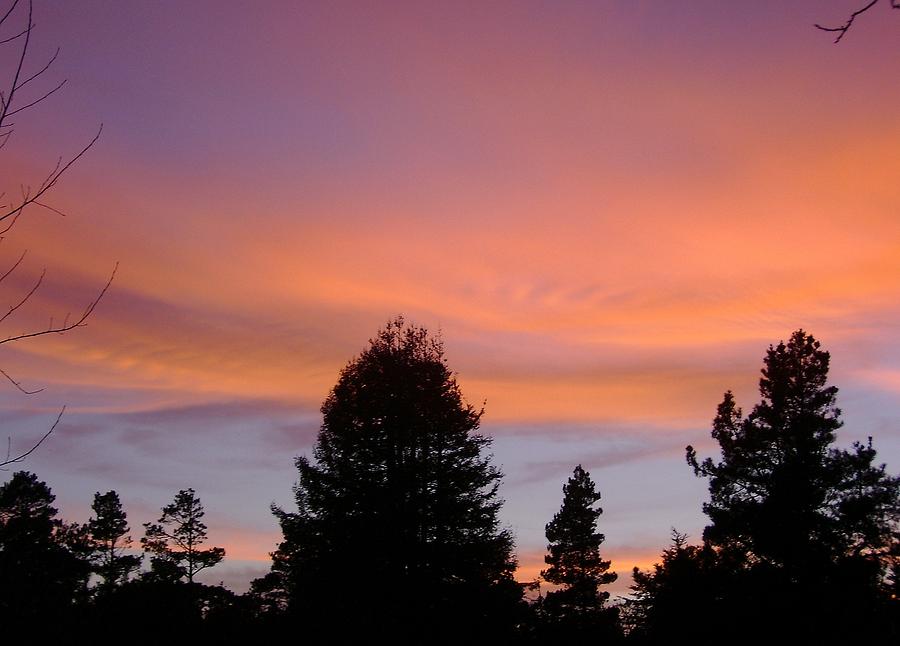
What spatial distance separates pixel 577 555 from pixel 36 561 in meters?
37.0

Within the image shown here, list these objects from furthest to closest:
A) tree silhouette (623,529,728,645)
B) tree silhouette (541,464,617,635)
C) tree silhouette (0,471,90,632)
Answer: tree silhouette (541,464,617,635)
tree silhouette (623,529,728,645)
tree silhouette (0,471,90,632)

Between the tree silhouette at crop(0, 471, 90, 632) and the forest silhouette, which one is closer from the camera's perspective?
the tree silhouette at crop(0, 471, 90, 632)

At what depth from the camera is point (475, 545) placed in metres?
24.9

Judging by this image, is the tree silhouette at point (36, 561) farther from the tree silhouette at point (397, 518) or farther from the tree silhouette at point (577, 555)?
the tree silhouette at point (577, 555)

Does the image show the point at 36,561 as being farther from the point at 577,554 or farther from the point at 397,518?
the point at 577,554

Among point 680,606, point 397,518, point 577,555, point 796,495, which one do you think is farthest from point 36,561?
point 577,555

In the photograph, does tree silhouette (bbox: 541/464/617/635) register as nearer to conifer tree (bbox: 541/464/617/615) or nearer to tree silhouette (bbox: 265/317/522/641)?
conifer tree (bbox: 541/464/617/615)

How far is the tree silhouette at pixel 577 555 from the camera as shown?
47875mm

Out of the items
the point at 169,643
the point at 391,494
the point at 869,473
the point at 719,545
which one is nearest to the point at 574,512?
the point at 719,545

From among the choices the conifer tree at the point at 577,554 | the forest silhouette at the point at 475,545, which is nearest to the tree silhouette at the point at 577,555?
the conifer tree at the point at 577,554

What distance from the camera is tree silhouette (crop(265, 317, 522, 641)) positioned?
77.7 ft

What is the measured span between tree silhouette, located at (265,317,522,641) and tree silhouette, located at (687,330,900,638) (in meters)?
8.38

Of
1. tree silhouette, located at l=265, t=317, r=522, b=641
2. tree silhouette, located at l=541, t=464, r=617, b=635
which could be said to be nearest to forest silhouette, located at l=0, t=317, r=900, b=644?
tree silhouette, located at l=265, t=317, r=522, b=641

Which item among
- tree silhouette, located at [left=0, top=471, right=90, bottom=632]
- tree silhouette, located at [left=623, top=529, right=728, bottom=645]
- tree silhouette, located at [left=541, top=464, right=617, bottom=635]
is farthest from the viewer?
tree silhouette, located at [left=541, top=464, right=617, bottom=635]
